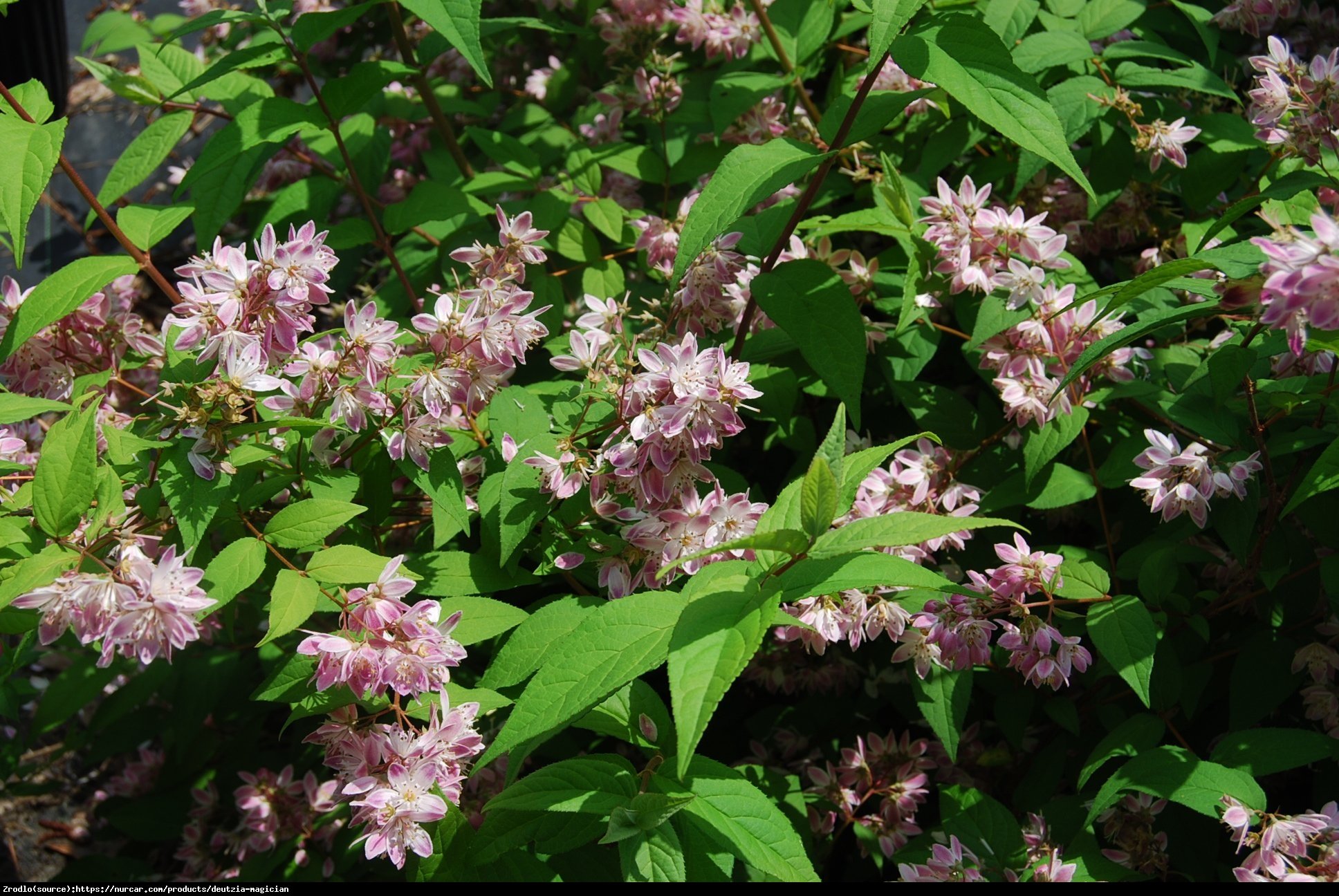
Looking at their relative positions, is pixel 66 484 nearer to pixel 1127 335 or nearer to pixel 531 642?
pixel 531 642

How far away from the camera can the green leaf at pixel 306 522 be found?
171cm

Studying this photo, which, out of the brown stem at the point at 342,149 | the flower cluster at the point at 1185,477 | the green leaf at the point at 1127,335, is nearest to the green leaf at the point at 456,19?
the brown stem at the point at 342,149

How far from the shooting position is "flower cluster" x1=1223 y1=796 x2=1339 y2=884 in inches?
67.9

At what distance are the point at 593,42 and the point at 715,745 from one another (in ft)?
7.71

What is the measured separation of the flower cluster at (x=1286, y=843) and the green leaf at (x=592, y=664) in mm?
1099

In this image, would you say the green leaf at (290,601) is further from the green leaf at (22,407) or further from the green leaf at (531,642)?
the green leaf at (22,407)

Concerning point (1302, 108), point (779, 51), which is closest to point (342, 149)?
point (779, 51)

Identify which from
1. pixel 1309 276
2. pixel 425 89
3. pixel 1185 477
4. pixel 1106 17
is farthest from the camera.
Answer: pixel 425 89

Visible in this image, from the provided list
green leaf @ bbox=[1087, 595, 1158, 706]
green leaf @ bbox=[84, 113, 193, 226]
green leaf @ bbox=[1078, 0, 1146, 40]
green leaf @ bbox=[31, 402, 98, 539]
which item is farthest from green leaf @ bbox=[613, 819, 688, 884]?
green leaf @ bbox=[1078, 0, 1146, 40]

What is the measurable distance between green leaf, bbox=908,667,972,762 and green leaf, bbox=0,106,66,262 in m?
1.84

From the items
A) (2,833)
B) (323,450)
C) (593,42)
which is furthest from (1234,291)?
(2,833)

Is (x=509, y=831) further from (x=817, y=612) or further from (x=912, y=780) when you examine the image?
(x=912, y=780)

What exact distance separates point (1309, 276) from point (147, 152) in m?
2.37

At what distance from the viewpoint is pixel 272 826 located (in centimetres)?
257
